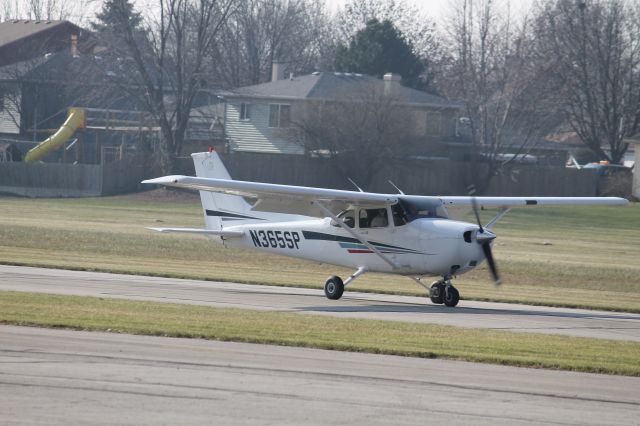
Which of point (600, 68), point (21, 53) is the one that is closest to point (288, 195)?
point (600, 68)

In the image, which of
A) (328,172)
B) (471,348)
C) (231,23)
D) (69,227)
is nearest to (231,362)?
(471,348)

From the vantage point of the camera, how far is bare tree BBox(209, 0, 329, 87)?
Answer: 9181 centimetres

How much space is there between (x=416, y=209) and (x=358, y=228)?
128cm

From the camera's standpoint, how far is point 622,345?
1553 cm

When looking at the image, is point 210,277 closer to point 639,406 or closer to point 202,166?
point 202,166

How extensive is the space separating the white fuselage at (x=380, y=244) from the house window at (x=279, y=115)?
45.9 metres

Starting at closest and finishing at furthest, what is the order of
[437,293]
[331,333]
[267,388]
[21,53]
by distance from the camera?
[267,388] < [331,333] < [437,293] < [21,53]

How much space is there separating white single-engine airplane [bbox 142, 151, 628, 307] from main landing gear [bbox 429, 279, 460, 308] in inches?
0.7

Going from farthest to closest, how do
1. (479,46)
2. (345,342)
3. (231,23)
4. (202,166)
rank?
(231,23) → (479,46) → (202,166) → (345,342)

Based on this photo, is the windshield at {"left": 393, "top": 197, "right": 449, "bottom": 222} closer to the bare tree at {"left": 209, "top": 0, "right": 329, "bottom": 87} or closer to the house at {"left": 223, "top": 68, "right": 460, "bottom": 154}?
the house at {"left": 223, "top": 68, "right": 460, "bottom": 154}

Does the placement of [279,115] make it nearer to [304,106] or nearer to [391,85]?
[304,106]

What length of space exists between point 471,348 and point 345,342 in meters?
1.65

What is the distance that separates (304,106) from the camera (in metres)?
66.2

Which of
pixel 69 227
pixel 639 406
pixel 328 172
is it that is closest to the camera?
pixel 639 406
